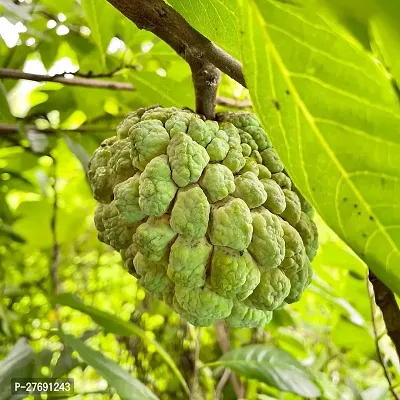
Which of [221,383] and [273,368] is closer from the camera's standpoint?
[273,368]

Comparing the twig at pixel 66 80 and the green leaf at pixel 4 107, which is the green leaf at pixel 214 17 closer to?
the twig at pixel 66 80

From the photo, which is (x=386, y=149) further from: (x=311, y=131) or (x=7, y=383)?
(x=7, y=383)

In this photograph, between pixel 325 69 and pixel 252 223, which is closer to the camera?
pixel 325 69

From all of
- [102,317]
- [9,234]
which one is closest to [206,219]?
[102,317]

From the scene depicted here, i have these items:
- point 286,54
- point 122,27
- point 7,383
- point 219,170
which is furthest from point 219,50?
point 7,383

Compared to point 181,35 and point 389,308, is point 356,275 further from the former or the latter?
point 181,35

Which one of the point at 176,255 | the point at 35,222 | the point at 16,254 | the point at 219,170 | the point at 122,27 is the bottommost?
the point at 16,254
